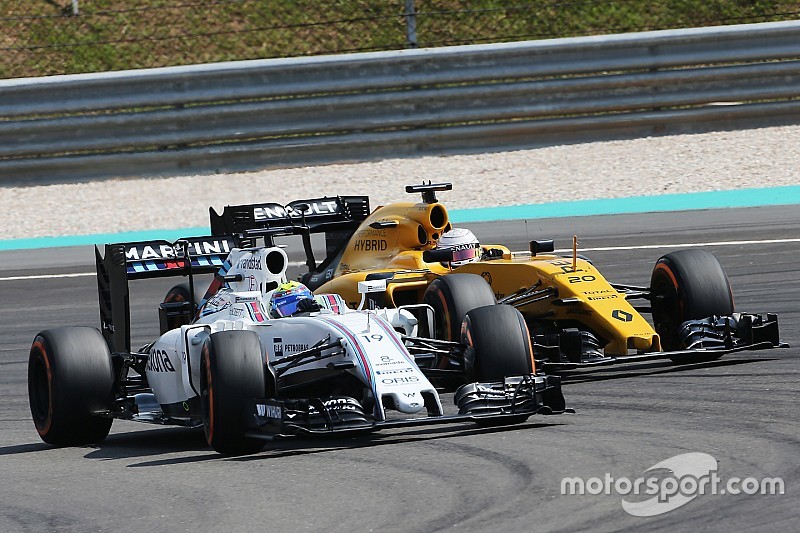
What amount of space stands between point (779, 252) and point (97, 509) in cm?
926

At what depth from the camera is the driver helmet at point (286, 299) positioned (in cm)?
898

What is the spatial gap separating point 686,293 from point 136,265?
3862mm

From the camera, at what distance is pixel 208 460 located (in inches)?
316

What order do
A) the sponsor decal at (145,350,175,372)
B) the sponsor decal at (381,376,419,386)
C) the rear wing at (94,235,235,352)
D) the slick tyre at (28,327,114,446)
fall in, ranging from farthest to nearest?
the rear wing at (94,235,235,352) → the sponsor decal at (145,350,175,372) → the slick tyre at (28,327,114,446) → the sponsor decal at (381,376,419,386)

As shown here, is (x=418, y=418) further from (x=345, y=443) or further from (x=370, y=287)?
(x=370, y=287)

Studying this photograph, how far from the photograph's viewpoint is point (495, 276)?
10.7 metres

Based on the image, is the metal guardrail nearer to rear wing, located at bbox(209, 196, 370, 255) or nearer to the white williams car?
rear wing, located at bbox(209, 196, 370, 255)

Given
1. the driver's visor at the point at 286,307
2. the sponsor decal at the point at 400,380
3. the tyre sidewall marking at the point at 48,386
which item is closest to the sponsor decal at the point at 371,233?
the driver's visor at the point at 286,307

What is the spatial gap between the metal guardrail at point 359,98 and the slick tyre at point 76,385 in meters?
8.95

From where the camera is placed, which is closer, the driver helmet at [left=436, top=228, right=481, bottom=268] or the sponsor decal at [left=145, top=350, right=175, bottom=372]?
the sponsor decal at [left=145, top=350, right=175, bottom=372]

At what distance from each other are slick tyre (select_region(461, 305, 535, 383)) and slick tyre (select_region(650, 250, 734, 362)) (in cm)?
216

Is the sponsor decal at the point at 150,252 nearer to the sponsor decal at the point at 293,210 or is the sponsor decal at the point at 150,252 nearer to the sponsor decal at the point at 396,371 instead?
the sponsor decal at the point at 293,210

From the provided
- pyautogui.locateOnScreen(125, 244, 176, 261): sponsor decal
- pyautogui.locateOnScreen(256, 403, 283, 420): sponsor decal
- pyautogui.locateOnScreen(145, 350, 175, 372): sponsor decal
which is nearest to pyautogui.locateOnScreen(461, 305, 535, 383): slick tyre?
pyautogui.locateOnScreen(256, 403, 283, 420): sponsor decal

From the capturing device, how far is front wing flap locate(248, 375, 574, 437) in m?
7.75
